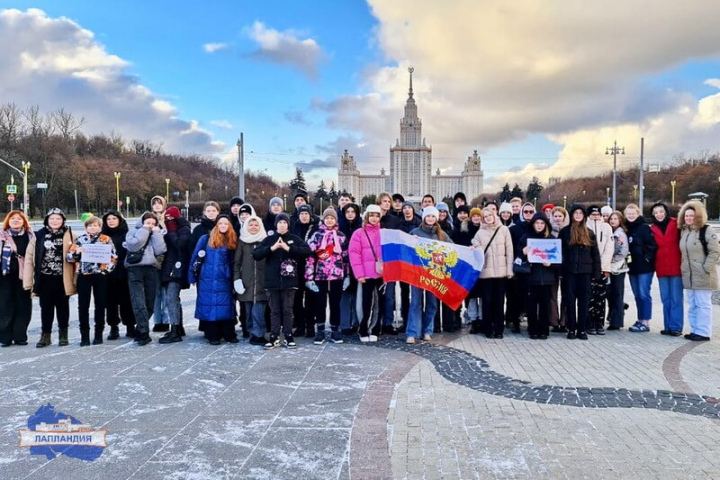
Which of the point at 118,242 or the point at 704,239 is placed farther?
the point at 704,239

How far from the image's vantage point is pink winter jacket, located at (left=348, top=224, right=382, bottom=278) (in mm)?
7423

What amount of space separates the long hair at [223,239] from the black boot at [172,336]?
1.37 meters

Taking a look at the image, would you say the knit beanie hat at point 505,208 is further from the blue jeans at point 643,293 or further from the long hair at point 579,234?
the blue jeans at point 643,293

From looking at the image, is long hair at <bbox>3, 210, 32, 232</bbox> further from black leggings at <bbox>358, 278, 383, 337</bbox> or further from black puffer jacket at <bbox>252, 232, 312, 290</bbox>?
black leggings at <bbox>358, 278, 383, 337</bbox>

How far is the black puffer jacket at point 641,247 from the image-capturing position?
8.23 metres

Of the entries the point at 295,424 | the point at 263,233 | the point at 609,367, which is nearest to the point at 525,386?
the point at 609,367

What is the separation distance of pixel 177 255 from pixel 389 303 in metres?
3.19

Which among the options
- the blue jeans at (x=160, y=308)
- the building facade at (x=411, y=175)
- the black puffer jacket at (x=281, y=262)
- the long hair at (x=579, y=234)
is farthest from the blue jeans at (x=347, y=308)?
the building facade at (x=411, y=175)

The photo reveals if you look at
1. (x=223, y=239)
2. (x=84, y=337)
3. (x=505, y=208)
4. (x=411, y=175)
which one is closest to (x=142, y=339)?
(x=84, y=337)

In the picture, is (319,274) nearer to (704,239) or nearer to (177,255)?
(177,255)

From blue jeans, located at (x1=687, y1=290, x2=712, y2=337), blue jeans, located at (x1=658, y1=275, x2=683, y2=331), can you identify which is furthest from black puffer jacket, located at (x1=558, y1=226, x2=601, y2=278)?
blue jeans, located at (x1=687, y1=290, x2=712, y2=337)

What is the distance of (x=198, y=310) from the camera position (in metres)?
7.39

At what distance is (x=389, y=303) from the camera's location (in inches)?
309

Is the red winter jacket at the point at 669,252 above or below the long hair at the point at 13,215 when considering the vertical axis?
below
